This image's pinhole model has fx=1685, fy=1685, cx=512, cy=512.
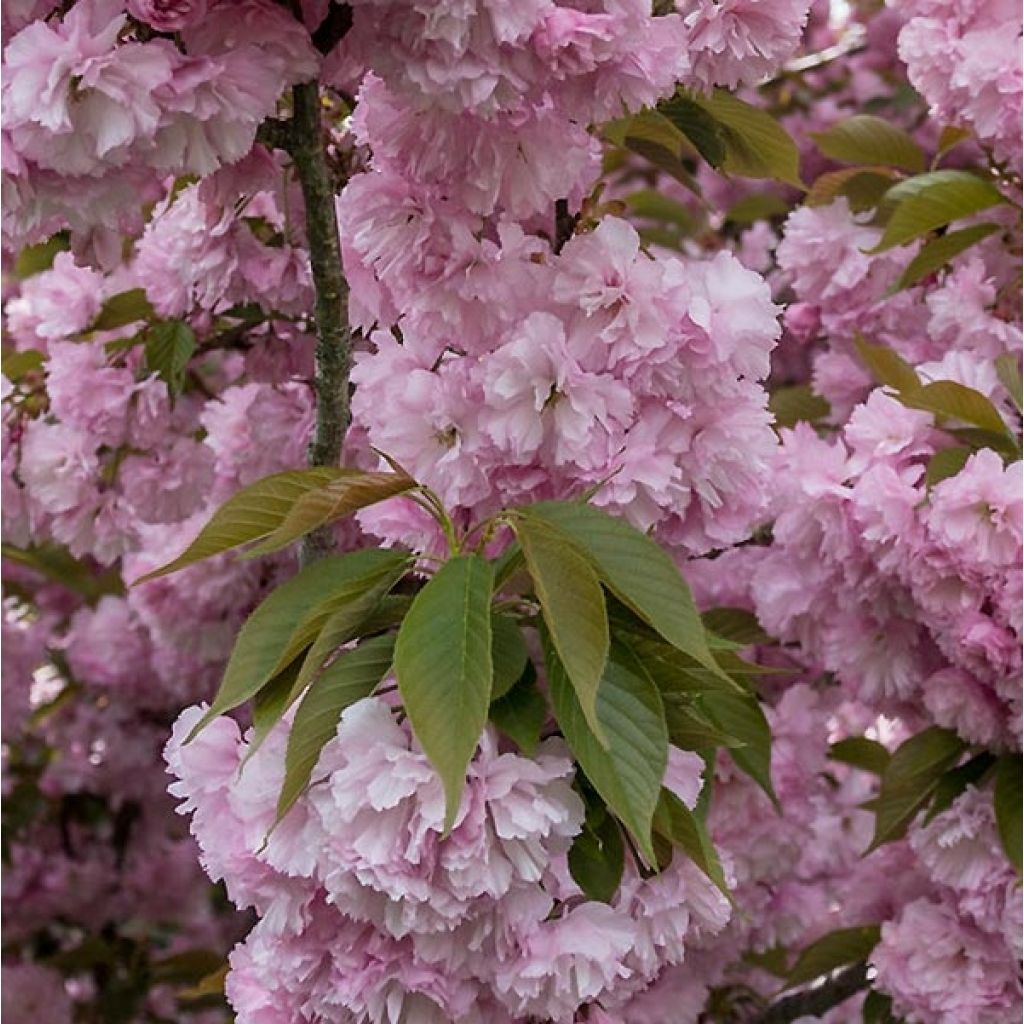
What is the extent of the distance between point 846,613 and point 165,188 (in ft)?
2.56

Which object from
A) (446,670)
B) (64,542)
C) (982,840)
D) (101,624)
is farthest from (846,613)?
(101,624)

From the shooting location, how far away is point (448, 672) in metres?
0.88

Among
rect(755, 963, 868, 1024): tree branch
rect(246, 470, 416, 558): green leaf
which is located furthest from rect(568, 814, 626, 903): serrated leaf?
rect(755, 963, 868, 1024): tree branch

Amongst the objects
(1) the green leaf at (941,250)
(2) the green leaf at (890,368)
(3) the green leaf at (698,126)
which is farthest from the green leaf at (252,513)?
(1) the green leaf at (941,250)

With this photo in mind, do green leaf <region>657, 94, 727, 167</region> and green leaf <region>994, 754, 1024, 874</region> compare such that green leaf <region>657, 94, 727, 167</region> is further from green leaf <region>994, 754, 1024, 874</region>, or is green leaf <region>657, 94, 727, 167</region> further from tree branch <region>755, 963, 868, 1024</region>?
tree branch <region>755, 963, 868, 1024</region>

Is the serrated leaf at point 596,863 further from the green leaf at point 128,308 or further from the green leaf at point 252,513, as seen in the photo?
the green leaf at point 128,308

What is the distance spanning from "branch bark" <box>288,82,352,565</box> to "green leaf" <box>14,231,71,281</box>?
65 centimetres

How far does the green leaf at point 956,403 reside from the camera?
1385mm

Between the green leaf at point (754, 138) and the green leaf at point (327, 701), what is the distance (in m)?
0.60

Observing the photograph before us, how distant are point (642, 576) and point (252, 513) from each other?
24cm

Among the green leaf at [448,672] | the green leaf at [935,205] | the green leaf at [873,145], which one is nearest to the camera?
the green leaf at [448,672]

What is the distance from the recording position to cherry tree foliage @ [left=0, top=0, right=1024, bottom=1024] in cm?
95

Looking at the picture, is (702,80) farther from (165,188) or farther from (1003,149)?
(165,188)

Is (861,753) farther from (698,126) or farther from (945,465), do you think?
(698,126)
